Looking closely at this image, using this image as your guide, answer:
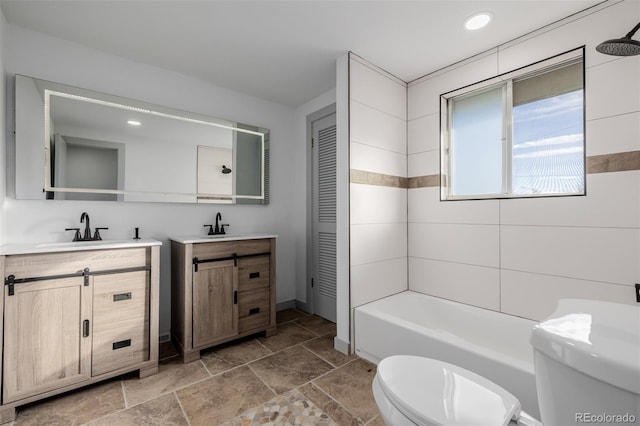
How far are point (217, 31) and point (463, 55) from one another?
1.93m

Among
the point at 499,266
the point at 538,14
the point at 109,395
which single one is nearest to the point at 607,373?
the point at 499,266

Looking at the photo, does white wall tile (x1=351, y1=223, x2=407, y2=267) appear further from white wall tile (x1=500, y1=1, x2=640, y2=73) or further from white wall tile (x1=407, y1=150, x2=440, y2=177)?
white wall tile (x1=500, y1=1, x2=640, y2=73)

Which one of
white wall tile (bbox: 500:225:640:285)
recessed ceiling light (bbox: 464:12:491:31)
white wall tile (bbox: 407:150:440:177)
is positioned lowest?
white wall tile (bbox: 500:225:640:285)

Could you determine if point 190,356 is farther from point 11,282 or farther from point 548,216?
point 548,216

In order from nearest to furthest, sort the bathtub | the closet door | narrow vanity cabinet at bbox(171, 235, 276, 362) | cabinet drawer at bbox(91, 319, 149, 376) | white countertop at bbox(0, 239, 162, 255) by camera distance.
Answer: the bathtub < white countertop at bbox(0, 239, 162, 255) < cabinet drawer at bbox(91, 319, 149, 376) < narrow vanity cabinet at bbox(171, 235, 276, 362) < the closet door

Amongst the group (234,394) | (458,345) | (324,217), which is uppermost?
(324,217)

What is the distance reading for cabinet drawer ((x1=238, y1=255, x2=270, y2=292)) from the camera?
247 cm

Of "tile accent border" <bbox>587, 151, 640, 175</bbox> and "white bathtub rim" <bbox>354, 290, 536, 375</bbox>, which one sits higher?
"tile accent border" <bbox>587, 151, 640, 175</bbox>

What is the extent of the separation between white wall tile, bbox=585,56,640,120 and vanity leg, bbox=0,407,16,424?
377cm

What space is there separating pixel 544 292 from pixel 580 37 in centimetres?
169

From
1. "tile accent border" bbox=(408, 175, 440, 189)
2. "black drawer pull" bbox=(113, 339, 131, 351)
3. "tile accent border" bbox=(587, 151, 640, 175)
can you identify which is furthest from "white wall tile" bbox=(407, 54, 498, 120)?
"black drawer pull" bbox=(113, 339, 131, 351)

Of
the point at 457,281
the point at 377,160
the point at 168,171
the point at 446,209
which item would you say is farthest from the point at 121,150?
the point at 457,281

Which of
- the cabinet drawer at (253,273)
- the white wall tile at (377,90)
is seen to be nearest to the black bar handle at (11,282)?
the cabinet drawer at (253,273)

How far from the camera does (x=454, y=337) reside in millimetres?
1804
